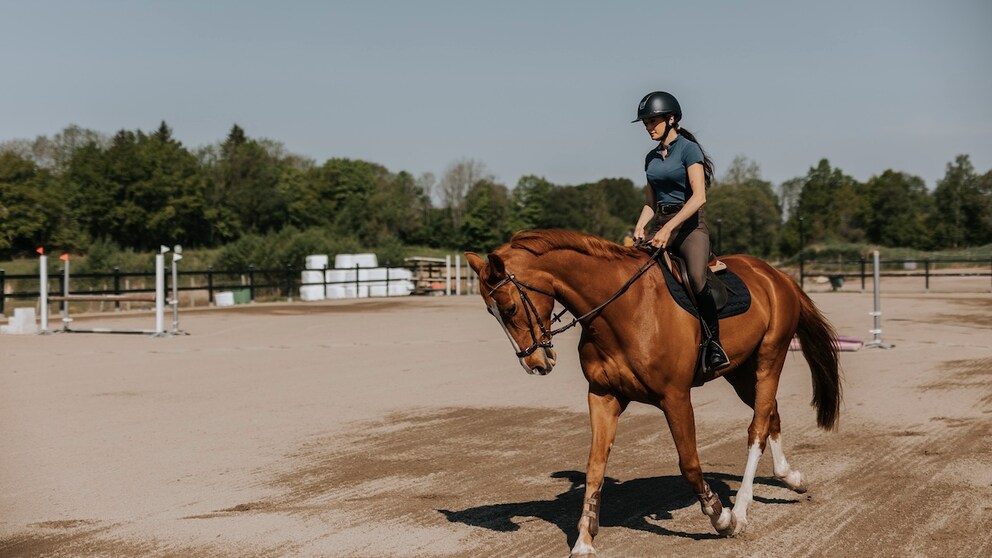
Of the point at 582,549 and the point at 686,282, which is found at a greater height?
the point at 686,282

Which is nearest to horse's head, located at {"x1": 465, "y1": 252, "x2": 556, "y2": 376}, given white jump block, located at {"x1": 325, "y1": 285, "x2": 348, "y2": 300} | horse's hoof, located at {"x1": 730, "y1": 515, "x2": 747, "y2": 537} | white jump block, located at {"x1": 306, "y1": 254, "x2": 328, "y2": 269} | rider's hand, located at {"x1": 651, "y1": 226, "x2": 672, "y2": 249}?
rider's hand, located at {"x1": 651, "y1": 226, "x2": 672, "y2": 249}

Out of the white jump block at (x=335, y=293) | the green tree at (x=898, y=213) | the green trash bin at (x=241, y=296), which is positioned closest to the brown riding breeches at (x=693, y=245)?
the green trash bin at (x=241, y=296)

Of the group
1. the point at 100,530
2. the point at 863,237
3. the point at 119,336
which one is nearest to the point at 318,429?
the point at 100,530

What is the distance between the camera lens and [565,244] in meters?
5.17

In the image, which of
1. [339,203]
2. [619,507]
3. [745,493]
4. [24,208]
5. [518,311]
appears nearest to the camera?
[518,311]

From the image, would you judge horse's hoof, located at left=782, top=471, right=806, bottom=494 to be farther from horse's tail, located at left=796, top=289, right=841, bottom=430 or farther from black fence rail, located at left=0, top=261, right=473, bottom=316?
black fence rail, located at left=0, top=261, right=473, bottom=316

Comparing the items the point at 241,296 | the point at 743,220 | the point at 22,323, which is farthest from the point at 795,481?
the point at 743,220

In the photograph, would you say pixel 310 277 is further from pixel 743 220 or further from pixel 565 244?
pixel 743 220

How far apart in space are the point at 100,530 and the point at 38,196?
79.9 meters

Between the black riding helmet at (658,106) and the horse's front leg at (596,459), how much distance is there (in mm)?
1712

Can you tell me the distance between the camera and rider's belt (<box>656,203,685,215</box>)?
5.59 metres

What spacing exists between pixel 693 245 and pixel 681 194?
1.15 feet

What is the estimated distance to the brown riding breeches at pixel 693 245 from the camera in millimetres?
5414

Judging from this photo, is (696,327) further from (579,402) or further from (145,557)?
(579,402)
